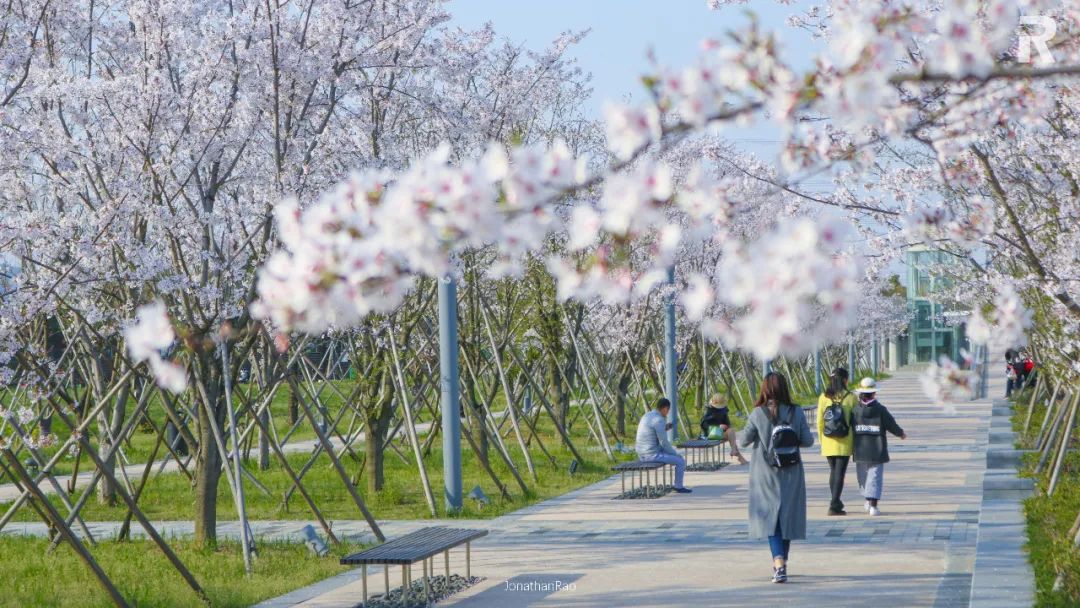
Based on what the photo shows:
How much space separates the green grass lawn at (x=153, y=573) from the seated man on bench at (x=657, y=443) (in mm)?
4846

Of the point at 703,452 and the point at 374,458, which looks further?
the point at 703,452

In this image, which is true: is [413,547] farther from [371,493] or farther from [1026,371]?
[1026,371]

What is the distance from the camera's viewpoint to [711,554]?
35.1 ft

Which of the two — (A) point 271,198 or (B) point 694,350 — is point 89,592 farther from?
(B) point 694,350

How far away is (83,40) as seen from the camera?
13.2 meters

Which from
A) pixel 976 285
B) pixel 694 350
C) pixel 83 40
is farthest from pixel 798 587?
pixel 694 350

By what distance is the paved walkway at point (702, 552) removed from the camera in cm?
895

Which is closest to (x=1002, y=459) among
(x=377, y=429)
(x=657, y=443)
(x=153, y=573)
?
(x=657, y=443)

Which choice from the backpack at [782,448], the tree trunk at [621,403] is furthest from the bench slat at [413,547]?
the tree trunk at [621,403]

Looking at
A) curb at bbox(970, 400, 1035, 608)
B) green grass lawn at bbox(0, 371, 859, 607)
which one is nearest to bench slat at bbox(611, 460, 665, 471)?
green grass lawn at bbox(0, 371, 859, 607)

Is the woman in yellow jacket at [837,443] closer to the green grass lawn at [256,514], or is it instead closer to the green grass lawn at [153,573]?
the green grass lawn at [256,514]

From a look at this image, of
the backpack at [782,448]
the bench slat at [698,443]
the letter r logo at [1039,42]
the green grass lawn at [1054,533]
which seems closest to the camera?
the letter r logo at [1039,42]

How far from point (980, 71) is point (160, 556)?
31.4 feet

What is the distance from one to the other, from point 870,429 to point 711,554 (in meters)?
3.27
